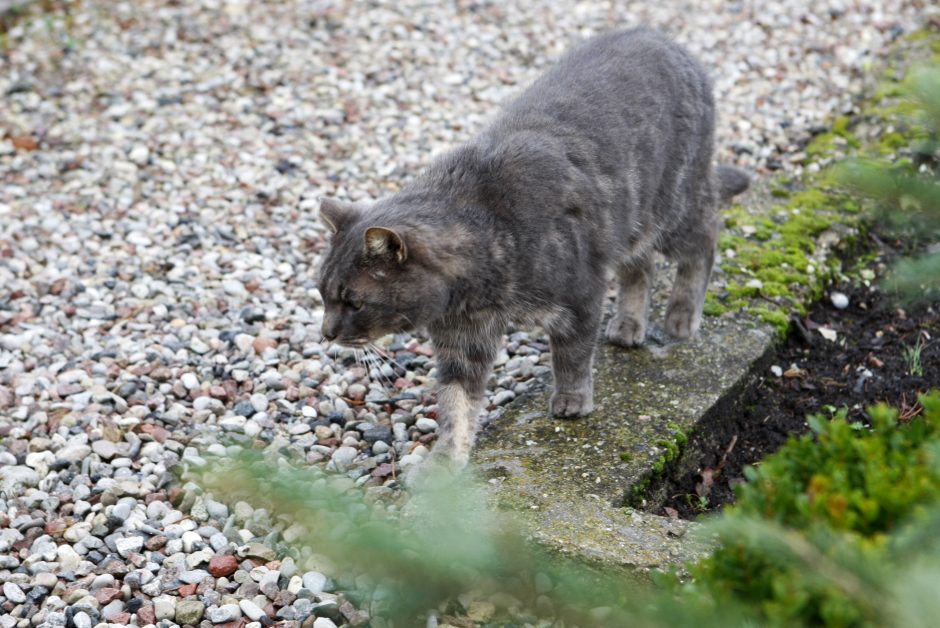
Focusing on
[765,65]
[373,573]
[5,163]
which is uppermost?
[373,573]

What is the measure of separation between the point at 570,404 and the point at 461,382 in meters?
0.43

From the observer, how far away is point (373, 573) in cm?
145

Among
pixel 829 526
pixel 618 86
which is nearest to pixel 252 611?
pixel 829 526

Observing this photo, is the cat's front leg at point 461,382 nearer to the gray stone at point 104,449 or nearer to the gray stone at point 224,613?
the gray stone at point 224,613

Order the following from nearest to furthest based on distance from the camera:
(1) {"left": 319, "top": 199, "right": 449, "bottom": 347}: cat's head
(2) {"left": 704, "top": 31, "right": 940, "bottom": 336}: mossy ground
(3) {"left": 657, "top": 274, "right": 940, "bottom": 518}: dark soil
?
(1) {"left": 319, "top": 199, "right": 449, "bottom": 347}: cat's head
(3) {"left": 657, "top": 274, "right": 940, "bottom": 518}: dark soil
(2) {"left": 704, "top": 31, "right": 940, "bottom": 336}: mossy ground

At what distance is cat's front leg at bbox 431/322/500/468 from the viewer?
391 centimetres

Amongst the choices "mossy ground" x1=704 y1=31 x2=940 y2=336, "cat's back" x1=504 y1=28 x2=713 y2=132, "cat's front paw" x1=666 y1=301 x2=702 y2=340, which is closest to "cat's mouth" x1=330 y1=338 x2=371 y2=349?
"cat's back" x1=504 y1=28 x2=713 y2=132

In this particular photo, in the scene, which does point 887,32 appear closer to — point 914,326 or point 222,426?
point 914,326

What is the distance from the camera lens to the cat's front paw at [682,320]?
4.57 meters

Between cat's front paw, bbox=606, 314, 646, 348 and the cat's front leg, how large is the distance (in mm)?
746

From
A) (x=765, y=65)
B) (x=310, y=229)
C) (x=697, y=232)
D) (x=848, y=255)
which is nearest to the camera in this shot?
(x=697, y=232)

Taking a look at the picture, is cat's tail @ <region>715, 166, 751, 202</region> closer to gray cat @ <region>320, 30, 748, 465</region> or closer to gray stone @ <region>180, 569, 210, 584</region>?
gray cat @ <region>320, 30, 748, 465</region>

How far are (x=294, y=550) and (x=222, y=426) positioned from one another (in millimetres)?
849

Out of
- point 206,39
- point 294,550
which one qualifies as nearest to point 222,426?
point 294,550
